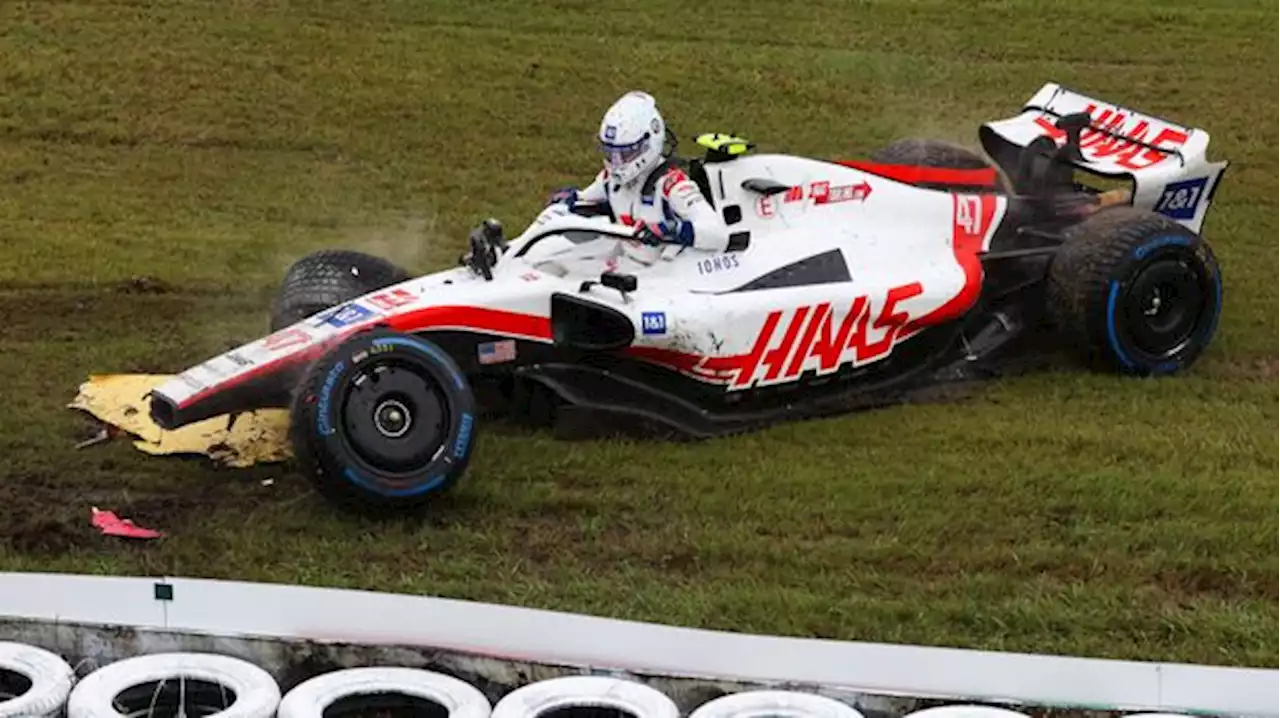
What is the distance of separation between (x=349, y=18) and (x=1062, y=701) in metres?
14.2

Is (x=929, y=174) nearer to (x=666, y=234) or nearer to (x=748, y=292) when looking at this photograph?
(x=748, y=292)

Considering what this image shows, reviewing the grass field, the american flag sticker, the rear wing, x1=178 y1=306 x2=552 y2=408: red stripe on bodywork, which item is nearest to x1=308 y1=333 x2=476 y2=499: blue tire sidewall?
the grass field

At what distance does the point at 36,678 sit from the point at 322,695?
85 cm

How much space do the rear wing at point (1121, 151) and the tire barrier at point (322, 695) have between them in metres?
4.95

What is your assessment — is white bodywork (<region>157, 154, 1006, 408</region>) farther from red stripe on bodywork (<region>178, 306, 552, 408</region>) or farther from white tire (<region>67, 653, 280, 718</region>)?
white tire (<region>67, 653, 280, 718</region>)

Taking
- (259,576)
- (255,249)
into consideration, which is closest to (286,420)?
(259,576)

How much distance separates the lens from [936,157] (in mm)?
10562

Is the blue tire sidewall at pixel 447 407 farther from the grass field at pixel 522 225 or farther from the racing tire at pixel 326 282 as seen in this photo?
the racing tire at pixel 326 282

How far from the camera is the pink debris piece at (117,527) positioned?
7703 millimetres

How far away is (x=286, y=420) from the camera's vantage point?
873cm

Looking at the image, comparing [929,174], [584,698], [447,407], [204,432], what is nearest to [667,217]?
[929,174]

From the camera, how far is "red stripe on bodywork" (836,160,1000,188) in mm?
9758

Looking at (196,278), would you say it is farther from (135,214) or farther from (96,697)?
(96,697)

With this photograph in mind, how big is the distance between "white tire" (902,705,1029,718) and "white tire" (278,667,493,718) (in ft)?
4.15
